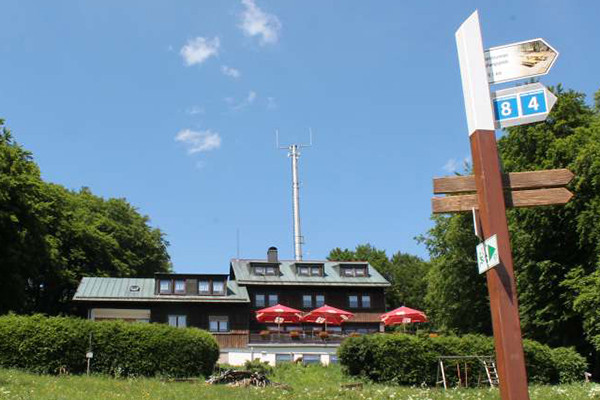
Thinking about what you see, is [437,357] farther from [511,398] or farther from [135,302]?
[135,302]

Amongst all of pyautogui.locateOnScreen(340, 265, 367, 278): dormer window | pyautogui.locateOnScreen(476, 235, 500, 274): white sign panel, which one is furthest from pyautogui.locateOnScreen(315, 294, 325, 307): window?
pyautogui.locateOnScreen(476, 235, 500, 274): white sign panel

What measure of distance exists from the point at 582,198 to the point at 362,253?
49.0 m

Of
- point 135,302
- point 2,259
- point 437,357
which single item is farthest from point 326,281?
point 437,357

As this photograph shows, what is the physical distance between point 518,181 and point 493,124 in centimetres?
56

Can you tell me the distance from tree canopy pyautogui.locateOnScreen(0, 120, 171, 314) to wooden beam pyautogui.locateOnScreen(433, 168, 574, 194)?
40.7 metres

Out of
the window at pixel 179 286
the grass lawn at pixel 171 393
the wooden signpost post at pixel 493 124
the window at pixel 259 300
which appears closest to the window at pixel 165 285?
the window at pixel 179 286

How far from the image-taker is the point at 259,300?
55125 millimetres

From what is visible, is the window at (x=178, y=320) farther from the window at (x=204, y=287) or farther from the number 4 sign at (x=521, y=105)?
the number 4 sign at (x=521, y=105)

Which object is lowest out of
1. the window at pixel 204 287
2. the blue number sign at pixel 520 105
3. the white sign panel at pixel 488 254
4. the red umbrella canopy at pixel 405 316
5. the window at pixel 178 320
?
the white sign panel at pixel 488 254

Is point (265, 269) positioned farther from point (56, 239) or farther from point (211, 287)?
point (56, 239)

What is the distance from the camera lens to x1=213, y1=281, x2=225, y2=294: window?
50.6 meters

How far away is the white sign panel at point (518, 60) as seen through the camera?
18.9 ft

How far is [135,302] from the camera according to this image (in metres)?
48.4

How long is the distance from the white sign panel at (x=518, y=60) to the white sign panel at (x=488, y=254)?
1410 mm
